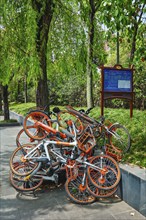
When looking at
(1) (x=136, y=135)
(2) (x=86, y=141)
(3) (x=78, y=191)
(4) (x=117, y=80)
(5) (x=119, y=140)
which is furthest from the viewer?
(4) (x=117, y=80)

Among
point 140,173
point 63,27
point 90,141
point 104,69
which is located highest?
point 63,27

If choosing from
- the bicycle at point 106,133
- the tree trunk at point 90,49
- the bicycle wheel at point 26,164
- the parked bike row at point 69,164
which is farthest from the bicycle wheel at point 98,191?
the tree trunk at point 90,49

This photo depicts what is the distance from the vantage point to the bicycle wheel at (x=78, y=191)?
10.8 ft

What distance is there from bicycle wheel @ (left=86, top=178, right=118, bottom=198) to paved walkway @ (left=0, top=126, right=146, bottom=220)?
0.37 feet

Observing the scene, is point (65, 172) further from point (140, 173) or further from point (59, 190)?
point (140, 173)

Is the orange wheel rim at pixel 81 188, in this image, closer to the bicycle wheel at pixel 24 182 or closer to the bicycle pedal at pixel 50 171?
the bicycle pedal at pixel 50 171

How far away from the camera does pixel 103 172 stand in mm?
3322

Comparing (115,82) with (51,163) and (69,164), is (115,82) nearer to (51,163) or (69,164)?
(69,164)

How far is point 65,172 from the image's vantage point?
12.3ft

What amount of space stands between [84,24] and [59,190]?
4.59 m

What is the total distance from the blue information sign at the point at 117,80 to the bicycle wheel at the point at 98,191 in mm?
2517

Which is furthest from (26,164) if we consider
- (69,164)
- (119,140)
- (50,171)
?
(119,140)

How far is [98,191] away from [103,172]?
30 centimetres

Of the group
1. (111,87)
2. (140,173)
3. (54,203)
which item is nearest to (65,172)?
(54,203)
